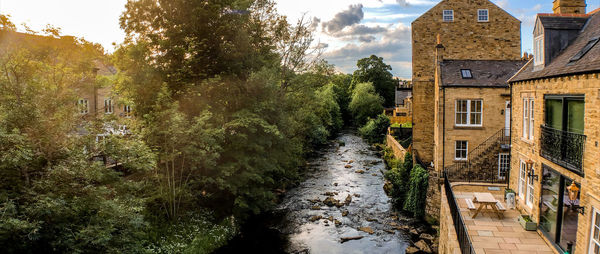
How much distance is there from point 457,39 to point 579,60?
56.3 ft

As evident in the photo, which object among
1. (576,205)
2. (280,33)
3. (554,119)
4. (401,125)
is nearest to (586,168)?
(576,205)

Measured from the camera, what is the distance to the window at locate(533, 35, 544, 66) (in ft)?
40.6

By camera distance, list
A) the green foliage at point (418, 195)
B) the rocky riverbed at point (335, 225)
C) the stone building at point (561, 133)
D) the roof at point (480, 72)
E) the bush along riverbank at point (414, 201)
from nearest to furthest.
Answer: the stone building at point (561, 133) → the rocky riverbed at point (335, 225) → the bush along riverbank at point (414, 201) → the roof at point (480, 72) → the green foliage at point (418, 195)

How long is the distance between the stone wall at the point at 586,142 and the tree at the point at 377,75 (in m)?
63.2

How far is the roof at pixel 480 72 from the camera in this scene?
20922 mm

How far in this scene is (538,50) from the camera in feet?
41.6

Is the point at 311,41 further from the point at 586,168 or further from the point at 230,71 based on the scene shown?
the point at 586,168

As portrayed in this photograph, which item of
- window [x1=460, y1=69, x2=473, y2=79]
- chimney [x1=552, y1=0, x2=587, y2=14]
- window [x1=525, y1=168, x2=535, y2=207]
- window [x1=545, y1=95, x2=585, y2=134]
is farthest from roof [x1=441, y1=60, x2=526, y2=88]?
window [x1=545, y1=95, x2=585, y2=134]

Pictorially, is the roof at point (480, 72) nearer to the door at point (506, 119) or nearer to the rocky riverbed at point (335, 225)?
the door at point (506, 119)

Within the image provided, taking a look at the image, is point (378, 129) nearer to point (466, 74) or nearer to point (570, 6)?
point (466, 74)

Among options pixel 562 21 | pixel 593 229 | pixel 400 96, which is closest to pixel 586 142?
pixel 593 229

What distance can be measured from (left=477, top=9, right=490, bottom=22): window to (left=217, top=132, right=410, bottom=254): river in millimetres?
14164

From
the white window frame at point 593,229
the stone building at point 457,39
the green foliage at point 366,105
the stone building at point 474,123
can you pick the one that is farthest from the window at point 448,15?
the green foliage at point 366,105

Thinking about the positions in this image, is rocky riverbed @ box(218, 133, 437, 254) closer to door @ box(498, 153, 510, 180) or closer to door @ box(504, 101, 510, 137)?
door @ box(498, 153, 510, 180)
